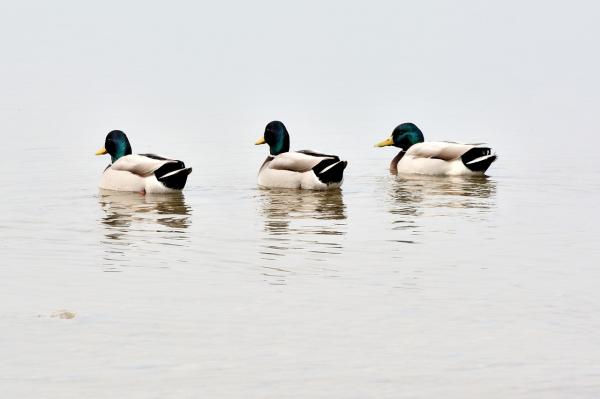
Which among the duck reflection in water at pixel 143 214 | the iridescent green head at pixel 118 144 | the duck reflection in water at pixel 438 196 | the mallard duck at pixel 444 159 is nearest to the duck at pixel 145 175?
the duck reflection in water at pixel 143 214

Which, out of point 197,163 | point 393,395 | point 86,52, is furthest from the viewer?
point 86,52

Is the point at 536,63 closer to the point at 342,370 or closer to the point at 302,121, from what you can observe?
the point at 302,121

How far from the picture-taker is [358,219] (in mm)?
16453

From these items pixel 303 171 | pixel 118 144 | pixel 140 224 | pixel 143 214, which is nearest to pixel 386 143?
pixel 303 171

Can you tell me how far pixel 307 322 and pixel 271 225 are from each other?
574 centimetres

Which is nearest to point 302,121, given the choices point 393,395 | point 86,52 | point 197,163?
point 197,163

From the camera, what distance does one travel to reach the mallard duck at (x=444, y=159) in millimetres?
22109

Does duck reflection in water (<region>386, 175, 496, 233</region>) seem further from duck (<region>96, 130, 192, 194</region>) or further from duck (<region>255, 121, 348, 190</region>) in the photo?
duck (<region>96, 130, 192, 194</region>)

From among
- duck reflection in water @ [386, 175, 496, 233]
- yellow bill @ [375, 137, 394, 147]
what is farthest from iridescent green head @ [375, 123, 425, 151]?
duck reflection in water @ [386, 175, 496, 233]

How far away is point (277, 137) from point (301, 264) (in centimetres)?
943

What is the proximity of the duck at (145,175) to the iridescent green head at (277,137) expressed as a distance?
103 inches

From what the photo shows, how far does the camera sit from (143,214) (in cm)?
1716

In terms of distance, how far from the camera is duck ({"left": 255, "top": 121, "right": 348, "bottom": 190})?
19.7 meters

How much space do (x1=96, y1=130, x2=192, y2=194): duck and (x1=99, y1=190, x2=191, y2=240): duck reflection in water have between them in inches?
4.5
